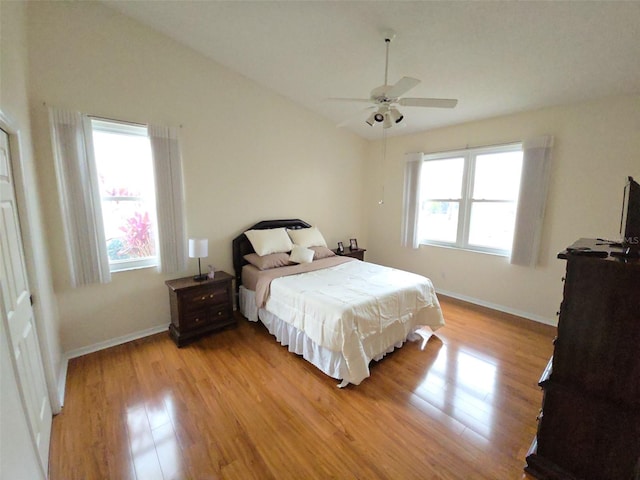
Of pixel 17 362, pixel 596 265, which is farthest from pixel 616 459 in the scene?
pixel 17 362

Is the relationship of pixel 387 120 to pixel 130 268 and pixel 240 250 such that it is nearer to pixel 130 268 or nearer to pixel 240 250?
pixel 240 250

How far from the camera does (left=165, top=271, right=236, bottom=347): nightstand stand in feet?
8.97

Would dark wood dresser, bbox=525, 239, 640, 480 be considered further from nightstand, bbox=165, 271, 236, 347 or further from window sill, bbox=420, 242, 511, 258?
nightstand, bbox=165, 271, 236, 347

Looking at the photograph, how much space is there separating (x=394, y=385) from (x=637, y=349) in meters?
1.46

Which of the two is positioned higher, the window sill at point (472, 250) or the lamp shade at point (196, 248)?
the lamp shade at point (196, 248)

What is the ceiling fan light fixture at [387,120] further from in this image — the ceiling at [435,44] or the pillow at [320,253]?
the pillow at [320,253]

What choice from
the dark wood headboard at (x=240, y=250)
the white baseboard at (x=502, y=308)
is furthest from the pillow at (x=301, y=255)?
the white baseboard at (x=502, y=308)

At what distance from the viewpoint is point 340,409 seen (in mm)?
1933

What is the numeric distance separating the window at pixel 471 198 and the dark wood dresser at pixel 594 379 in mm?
2355

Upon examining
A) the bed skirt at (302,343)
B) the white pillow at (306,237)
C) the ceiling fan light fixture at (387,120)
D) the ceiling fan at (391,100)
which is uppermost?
the ceiling fan at (391,100)

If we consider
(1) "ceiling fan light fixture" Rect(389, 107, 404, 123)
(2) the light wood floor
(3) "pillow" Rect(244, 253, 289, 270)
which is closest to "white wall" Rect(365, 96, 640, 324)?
(2) the light wood floor

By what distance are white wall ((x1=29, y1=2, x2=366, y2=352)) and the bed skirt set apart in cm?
67

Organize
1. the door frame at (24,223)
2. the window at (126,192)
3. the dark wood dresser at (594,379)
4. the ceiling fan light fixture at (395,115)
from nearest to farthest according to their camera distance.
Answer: the dark wood dresser at (594,379), the door frame at (24,223), the ceiling fan light fixture at (395,115), the window at (126,192)

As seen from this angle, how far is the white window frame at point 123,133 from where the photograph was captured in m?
2.42
